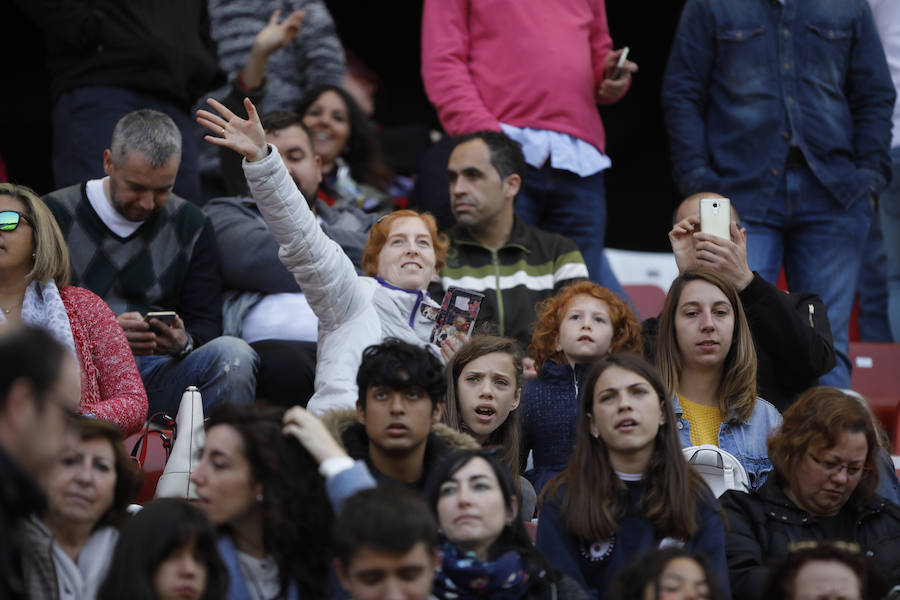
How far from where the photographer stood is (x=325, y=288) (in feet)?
12.6

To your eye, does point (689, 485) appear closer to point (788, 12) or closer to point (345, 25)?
point (788, 12)

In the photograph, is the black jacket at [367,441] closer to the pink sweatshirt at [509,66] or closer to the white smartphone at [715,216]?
the white smartphone at [715,216]

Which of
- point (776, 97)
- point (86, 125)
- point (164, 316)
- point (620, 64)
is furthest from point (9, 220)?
point (776, 97)

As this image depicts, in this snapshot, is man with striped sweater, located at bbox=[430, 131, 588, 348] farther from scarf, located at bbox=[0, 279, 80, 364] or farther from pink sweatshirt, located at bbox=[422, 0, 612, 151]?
scarf, located at bbox=[0, 279, 80, 364]

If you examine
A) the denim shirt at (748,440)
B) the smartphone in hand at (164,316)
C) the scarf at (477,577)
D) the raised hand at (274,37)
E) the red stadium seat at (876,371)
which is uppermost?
the raised hand at (274,37)

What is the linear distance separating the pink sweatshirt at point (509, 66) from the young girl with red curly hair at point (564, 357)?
121cm

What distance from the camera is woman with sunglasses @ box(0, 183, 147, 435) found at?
378 cm

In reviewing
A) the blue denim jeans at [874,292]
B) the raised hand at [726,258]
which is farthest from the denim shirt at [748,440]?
the blue denim jeans at [874,292]

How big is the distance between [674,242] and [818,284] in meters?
0.84

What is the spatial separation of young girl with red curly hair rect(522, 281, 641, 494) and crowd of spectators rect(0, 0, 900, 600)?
0.01 metres

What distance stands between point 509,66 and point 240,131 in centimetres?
197

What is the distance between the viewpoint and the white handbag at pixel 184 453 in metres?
3.54

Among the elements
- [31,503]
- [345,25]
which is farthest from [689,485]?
[345,25]

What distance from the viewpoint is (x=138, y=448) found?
12.4 feet
